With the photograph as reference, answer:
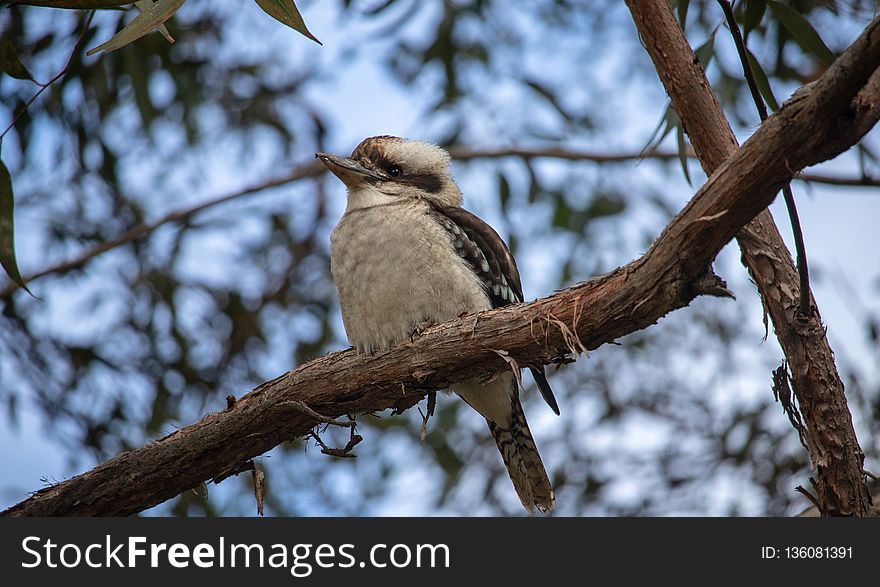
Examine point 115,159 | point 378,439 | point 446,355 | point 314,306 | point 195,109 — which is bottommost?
point 446,355

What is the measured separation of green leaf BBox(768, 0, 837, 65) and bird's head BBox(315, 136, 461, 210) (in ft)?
3.44

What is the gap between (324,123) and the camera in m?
4.81

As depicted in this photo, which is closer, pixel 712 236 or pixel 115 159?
pixel 712 236

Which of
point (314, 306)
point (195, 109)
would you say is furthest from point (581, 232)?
point (195, 109)

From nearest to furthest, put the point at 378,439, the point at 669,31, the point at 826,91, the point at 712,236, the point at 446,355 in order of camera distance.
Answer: the point at 826,91, the point at 712,236, the point at 446,355, the point at 669,31, the point at 378,439

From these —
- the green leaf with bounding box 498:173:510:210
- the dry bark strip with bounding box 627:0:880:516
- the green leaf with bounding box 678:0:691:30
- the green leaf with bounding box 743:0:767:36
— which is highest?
the green leaf with bounding box 498:173:510:210

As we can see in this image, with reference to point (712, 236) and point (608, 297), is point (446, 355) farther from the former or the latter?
point (712, 236)

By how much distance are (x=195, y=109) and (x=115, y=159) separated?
1.40ft

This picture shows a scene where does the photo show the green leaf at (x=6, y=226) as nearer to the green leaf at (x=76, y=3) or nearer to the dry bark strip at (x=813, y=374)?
the green leaf at (x=76, y=3)

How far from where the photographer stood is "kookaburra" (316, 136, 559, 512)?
2570 millimetres

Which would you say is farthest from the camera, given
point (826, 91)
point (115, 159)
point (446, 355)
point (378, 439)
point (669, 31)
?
point (378, 439)

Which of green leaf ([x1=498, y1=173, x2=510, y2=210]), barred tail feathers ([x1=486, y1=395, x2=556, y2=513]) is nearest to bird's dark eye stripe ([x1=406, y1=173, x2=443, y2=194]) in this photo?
barred tail feathers ([x1=486, y1=395, x2=556, y2=513])

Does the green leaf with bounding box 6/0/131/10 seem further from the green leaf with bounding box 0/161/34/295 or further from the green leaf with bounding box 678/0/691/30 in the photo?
the green leaf with bounding box 678/0/691/30
